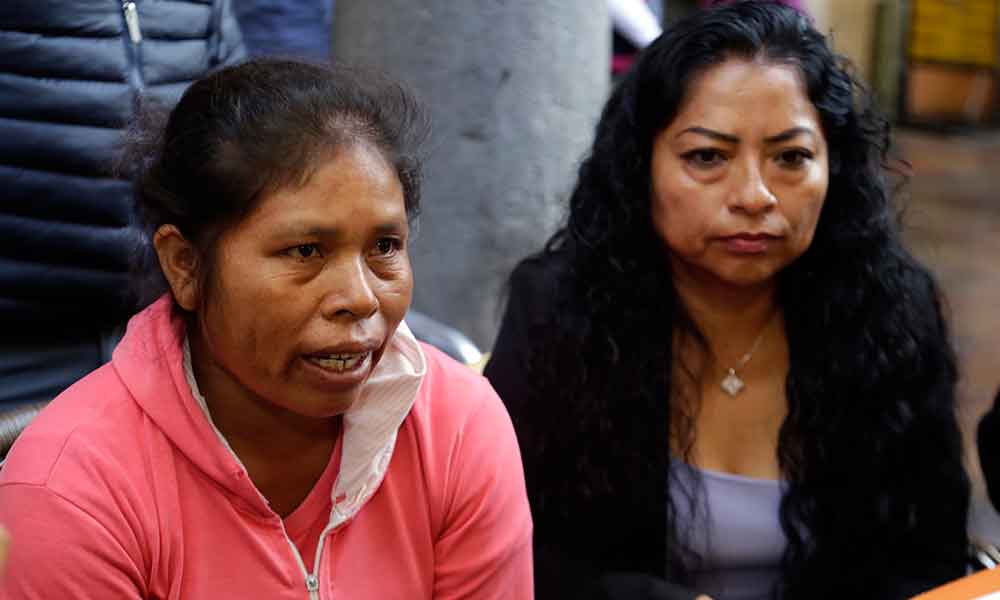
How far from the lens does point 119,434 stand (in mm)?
1614

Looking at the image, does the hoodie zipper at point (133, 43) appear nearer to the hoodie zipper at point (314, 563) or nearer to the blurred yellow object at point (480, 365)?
the blurred yellow object at point (480, 365)

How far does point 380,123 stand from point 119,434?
1.64 feet

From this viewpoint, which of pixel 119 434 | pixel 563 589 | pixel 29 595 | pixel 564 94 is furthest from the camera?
pixel 564 94

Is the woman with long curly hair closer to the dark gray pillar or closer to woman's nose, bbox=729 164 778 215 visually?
woman's nose, bbox=729 164 778 215

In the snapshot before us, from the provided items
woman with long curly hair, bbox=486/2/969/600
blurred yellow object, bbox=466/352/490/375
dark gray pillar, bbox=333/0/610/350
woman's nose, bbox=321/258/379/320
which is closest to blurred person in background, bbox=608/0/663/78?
dark gray pillar, bbox=333/0/610/350

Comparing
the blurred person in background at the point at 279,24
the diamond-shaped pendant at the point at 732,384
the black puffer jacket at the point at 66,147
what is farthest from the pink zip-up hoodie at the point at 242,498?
the blurred person in background at the point at 279,24

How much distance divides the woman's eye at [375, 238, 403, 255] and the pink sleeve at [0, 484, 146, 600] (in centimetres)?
47

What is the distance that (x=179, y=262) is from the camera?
1.68 m

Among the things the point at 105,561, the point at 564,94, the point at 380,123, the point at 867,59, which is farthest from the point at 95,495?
the point at 867,59

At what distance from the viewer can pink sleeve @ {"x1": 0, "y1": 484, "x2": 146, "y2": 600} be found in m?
1.51

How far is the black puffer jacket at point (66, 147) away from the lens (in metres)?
2.11

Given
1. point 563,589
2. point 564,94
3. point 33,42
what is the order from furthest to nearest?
point 564,94
point 563,589
point 33,42

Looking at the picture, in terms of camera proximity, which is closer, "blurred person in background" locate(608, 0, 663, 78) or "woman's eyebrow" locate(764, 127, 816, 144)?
"woman's eyebrow" locate(764, 127, 816, 144)

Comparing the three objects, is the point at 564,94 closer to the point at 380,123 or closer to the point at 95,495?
the point at 380,123
